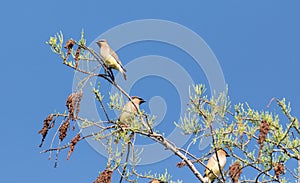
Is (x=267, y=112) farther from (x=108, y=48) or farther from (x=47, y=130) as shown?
(x=108, y=48)

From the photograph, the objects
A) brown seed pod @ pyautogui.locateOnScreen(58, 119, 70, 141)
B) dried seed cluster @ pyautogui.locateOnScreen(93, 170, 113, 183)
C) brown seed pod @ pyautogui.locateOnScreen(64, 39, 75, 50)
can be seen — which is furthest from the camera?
brown seed pod @ pyautogui.locateOnScreen(64, 39, 75, 50)

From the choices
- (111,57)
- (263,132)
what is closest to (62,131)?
(263,132)

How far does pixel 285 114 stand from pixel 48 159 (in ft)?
7.18

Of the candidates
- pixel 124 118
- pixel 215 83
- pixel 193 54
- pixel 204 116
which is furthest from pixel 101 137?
pixel 193 54

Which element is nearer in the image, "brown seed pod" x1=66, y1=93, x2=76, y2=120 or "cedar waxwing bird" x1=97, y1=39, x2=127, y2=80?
"brown seed pod" x1=66, y1=93, x2=76, y2=120

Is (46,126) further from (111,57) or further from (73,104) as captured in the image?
(111,57)

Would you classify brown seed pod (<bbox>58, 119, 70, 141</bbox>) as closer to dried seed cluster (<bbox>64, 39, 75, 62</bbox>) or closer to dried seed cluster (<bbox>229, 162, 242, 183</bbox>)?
dried seed cluster (<bbox>64, 39, 75, 62</bbox>)

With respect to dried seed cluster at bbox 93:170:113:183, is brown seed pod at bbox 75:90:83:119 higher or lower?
higher

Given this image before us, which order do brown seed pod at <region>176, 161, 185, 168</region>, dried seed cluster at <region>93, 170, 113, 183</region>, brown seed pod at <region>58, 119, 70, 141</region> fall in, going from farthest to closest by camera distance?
1. brown seed pod at <region>176, 161, 185, 168</region>
2. brown seed pod at <region>58, 119, 70, 141</region>
3. dried seed cluster at <region>93, 170, 113, 183</region>

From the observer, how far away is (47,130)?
509 centimetres

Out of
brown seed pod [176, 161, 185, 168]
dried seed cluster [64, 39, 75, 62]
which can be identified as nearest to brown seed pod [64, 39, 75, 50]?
dried seed cluster [64, 39, 75, 62]

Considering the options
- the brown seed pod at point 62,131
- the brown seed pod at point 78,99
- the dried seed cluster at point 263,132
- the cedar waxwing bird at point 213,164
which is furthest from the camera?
the cedar waxwing bird at point 213,164

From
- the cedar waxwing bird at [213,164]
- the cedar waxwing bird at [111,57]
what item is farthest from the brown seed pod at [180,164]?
the cedar waxwing bird at [111,57]

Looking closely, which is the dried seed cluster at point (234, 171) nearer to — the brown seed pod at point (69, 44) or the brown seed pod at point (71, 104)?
the brown seed pod at point (71, 104)
